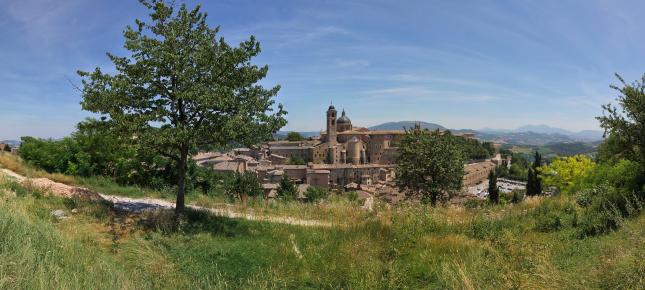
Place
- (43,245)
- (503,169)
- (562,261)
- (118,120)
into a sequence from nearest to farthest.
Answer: (43,245), (562,261), (118,120), (503,169)

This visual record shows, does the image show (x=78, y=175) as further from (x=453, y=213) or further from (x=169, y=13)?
(x=453, y=213)

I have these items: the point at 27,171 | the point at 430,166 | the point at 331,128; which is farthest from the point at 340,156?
the point at 27,171

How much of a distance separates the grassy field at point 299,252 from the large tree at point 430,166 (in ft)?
24.8

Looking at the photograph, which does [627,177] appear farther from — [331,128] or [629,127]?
[331,128]

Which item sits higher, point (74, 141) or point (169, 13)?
point (169, 13)

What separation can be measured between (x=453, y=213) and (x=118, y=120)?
32.9 ft

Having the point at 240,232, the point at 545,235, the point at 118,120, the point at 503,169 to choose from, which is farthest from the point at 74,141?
Answer: the point at 503,169

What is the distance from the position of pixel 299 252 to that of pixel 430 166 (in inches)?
483

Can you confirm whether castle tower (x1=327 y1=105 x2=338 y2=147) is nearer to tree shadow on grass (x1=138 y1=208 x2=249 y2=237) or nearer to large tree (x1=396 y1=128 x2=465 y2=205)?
large tree (x1=396 y1=128 x2=465 y2=205)

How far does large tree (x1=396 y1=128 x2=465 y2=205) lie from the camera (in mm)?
18391

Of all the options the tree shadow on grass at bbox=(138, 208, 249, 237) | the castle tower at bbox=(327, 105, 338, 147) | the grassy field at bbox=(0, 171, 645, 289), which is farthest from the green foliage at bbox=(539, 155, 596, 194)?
the castle tower at bbox=(327, 105, 338, 147)

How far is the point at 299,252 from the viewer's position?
309 inches

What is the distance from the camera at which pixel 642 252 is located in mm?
4965

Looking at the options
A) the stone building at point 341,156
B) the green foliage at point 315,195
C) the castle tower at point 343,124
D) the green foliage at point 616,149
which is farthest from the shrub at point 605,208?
the castle tower at point 343,124
